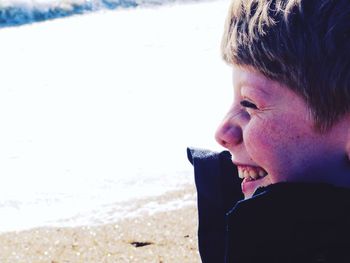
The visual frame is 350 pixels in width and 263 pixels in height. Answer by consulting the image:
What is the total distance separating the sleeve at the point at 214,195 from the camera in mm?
1492

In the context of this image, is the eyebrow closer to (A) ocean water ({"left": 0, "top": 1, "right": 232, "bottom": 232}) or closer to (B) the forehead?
(B) the forehead

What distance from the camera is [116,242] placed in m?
3.71

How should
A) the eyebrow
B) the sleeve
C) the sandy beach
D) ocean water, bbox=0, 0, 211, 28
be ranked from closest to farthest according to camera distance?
1. the eyebrow
2. the sleeve
3. the sandy beach
4. ocean water, bbox=0, 0, 211, 28

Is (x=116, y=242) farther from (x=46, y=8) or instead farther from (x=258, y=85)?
(x=46, y=8)

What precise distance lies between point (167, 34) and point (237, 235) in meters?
10.1

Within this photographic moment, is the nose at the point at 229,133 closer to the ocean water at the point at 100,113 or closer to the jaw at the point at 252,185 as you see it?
the jaw at the point at 252,185

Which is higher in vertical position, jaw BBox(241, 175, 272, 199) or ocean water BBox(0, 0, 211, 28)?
jaw BBox(241, 175, 272, 199)

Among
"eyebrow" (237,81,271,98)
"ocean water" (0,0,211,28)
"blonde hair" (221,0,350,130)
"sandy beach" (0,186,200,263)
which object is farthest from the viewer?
"ocean water" (0,0,211,28)

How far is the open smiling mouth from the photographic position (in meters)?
1.25

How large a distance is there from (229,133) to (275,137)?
3.8 inches

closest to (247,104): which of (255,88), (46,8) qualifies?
(255,88)

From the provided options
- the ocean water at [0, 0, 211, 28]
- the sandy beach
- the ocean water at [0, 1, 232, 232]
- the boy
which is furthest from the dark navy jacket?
the ocean water at [0, 0, 211, 28]

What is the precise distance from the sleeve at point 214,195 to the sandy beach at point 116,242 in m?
1.74

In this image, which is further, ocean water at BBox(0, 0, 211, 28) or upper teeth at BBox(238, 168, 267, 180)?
ocean water at BBox(0, 0, 211, 28)
